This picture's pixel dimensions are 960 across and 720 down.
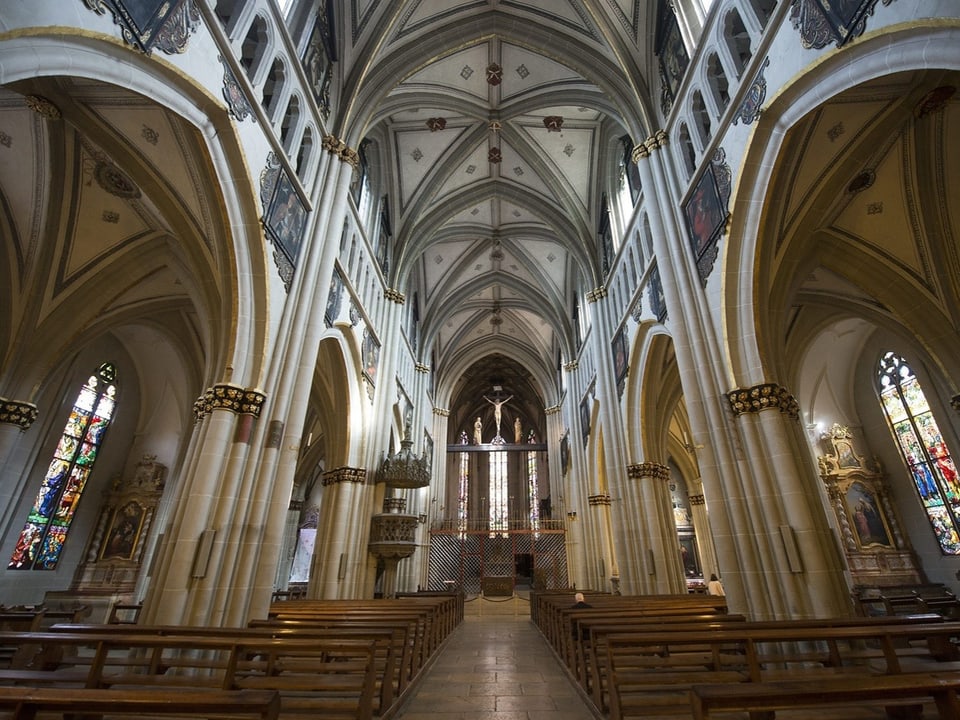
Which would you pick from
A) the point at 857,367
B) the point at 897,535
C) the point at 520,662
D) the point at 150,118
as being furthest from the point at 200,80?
the point at 897,535

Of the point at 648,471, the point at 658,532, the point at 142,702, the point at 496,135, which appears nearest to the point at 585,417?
the point at 648,471

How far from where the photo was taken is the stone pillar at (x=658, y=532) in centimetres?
1120

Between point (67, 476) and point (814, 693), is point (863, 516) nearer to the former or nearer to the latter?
point (814, 693)

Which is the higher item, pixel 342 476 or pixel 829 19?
pixel 829 19

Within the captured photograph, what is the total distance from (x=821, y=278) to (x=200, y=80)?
1230 centimetres

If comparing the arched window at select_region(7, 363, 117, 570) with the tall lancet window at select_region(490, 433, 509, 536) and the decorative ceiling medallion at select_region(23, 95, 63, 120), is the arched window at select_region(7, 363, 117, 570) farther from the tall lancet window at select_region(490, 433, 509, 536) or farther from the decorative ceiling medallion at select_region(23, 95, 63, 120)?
the tall lancet window at select_region(490, 433, 509, 536)

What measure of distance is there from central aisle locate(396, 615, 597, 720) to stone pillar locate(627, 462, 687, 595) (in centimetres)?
446

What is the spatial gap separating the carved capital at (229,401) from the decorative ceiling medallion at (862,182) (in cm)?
1018

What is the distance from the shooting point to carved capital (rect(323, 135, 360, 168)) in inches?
403

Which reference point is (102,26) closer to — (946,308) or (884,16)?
(884,16)

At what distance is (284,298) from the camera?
26.5 feet

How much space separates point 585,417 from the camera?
18.5 m

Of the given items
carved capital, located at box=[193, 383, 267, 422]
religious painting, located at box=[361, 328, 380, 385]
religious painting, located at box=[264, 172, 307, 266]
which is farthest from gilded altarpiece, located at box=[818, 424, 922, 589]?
religious painting, located at box=[264, 172, 307, 266]

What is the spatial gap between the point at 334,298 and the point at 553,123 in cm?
970
